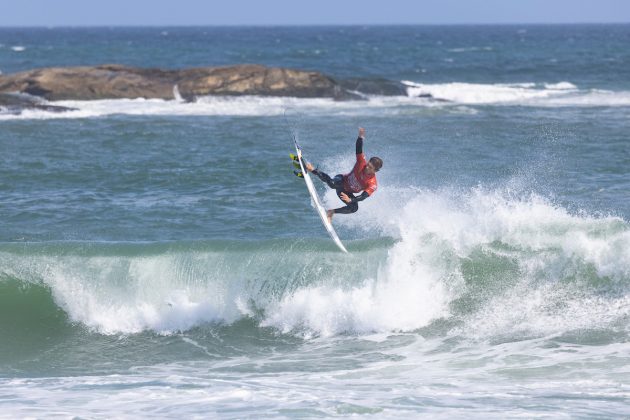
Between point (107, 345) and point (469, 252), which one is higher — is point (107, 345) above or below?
below

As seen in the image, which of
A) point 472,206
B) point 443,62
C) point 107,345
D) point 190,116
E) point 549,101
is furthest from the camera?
point 443,62

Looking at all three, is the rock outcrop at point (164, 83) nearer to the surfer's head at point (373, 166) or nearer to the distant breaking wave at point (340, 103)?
the distant breaking wave at point (340, 103)

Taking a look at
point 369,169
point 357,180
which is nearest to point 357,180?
point 357,180

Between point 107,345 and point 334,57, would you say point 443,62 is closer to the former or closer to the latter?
point 334,57

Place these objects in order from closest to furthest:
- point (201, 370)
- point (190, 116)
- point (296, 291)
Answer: point (201, 370)
point (296, 291)
point (190, 116)

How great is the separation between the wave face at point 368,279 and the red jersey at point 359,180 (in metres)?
1.18

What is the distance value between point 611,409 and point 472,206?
7.47 metres

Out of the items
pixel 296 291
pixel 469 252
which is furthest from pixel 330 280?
pixel 469 252

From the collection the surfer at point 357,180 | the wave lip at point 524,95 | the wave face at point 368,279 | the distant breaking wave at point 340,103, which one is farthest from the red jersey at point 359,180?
the wave lip at point 524,95

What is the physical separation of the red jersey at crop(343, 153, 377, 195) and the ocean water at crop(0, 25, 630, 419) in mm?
1201

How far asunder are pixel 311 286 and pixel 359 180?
5.69 ft

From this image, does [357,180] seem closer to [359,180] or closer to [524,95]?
[359,180]

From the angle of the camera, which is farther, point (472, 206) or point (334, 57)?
point (334, 57)

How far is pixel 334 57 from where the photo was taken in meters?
76.4
